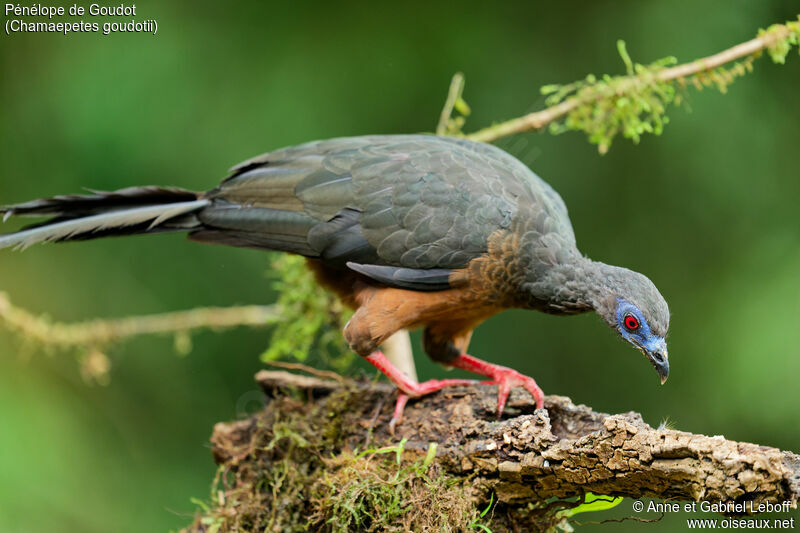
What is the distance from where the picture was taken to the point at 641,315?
299 cm

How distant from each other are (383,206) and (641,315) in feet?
4.12

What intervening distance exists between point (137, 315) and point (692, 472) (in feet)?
15.8

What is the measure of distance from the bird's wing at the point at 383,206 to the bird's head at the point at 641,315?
57 centimetres

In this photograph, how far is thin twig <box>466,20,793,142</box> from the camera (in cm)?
374

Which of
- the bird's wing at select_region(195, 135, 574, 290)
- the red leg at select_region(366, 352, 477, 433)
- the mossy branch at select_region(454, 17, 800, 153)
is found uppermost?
the mossy branch at select_region(454, 17, 800, 153)

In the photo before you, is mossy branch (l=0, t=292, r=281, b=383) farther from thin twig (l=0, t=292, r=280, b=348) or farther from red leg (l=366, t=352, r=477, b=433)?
red leg (l=366, t=352, r=477, b=433)

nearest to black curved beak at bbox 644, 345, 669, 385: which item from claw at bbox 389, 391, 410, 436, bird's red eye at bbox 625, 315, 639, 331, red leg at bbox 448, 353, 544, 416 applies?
bird's red eye at bbox 625, 315, 639, 331

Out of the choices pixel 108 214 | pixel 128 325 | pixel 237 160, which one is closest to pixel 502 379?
pixel 108 214

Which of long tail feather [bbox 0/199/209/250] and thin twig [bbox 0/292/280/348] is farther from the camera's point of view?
thin twig [bbox 0/292/280/348]

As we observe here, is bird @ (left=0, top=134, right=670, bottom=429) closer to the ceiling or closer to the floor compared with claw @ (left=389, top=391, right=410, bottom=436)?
closer to the ceiling

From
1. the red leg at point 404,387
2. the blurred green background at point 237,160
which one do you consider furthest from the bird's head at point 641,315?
the blurred green background at point 237,160

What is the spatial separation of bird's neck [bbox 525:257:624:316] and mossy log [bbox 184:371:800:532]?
0.53 metres

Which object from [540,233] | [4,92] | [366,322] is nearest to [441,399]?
[366,322]

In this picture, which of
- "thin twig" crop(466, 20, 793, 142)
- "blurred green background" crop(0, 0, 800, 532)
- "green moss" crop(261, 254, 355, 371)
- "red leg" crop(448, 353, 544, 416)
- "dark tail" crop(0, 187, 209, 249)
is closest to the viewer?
"red leg" crop(448, 353, 544, 416)
